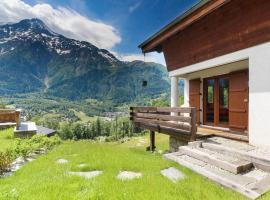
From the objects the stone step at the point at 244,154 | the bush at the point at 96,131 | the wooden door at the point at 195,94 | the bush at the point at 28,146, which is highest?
the wooden door at the point at 195,94

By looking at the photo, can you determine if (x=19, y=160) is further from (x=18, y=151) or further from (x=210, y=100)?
(x=210, y=100)

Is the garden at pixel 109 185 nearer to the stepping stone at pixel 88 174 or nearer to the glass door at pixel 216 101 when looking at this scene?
the stepping stone at pixel 88 174

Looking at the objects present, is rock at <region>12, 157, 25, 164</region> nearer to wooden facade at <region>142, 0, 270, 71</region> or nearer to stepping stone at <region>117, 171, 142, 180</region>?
stepping stone at <region>117, 171, 142, 180</region>

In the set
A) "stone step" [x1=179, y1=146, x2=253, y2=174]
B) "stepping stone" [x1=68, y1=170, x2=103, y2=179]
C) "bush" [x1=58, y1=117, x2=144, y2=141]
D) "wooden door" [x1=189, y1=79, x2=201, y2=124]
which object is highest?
"wooden door" [x1=189, y1=79, x2=201, y2=124]

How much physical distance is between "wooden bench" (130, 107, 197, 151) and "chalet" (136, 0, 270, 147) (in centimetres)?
170

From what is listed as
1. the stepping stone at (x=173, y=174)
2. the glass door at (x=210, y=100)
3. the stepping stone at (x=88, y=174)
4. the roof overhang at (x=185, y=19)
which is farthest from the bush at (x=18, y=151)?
the glass door at (x=210, y=100)

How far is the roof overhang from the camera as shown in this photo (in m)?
8.30

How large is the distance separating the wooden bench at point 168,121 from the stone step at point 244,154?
0.90 meters

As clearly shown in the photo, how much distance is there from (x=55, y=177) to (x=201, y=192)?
340cm

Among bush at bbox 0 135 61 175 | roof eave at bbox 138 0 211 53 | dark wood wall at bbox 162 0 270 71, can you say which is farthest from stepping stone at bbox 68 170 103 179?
roof eave at bbox 138 0 211 53

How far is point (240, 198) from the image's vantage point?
4.51m

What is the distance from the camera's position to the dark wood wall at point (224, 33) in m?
7.47

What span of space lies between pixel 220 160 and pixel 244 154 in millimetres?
768

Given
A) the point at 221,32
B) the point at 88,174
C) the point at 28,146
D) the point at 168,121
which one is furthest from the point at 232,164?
the point at 28,146
